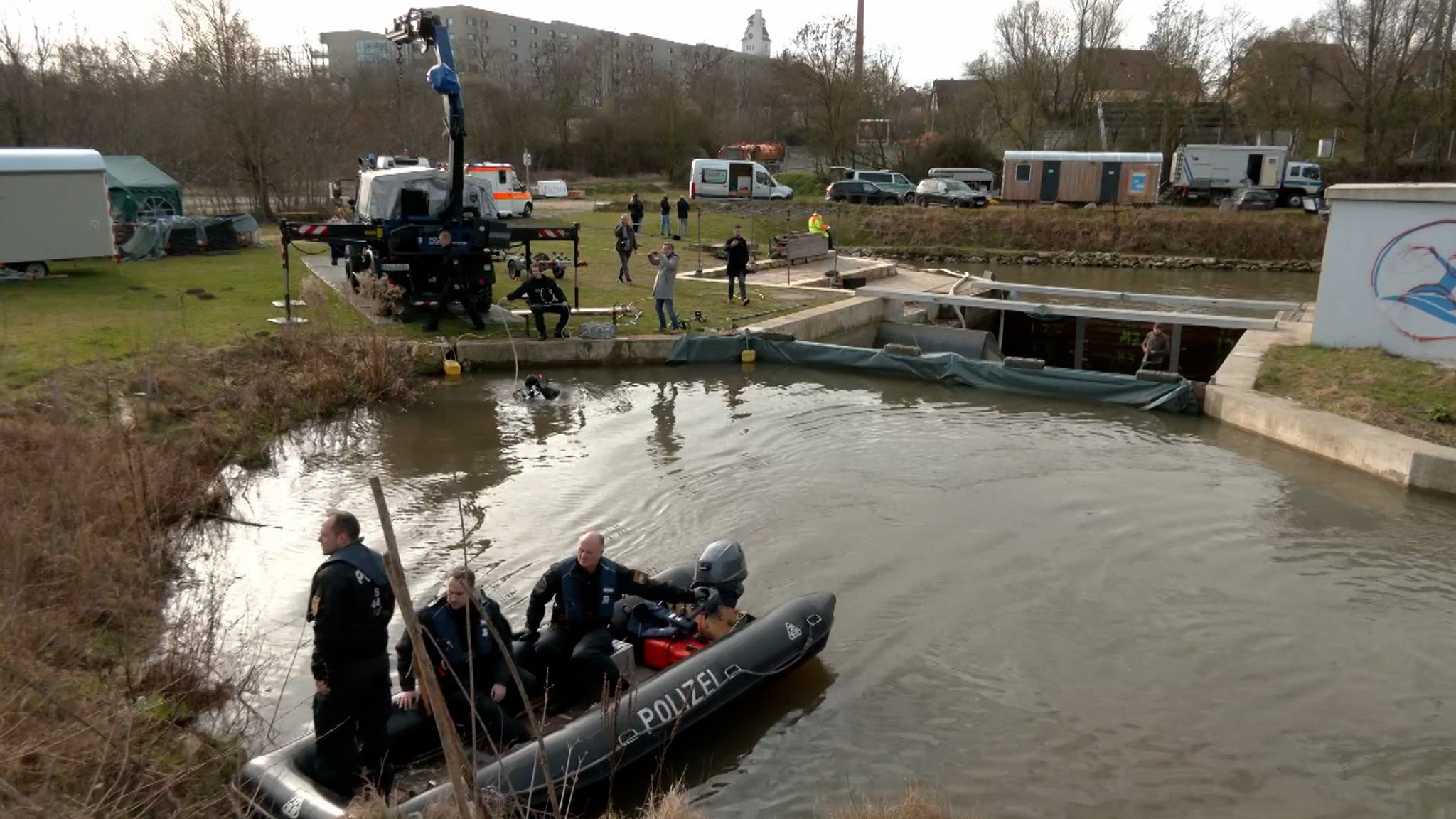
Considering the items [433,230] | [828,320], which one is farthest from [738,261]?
[433,230]

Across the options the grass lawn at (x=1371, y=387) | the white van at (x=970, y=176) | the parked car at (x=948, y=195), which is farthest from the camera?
the white van at (x=970, y=176)

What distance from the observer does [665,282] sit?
54.6 ft

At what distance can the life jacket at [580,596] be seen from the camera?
6336 millimetres

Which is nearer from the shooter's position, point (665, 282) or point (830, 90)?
point (665, 282)

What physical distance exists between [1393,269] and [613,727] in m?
14.3

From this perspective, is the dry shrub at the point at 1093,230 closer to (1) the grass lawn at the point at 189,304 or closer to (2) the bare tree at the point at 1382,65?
(2) the bare tree at the point at 1382,65

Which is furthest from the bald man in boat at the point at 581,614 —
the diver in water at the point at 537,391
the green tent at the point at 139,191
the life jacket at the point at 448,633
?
the green tent at the point at 139,191

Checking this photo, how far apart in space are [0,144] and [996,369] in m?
26.8

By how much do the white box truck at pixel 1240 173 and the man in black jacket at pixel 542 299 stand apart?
3182 centimetres

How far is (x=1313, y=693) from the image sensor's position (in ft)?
23.2

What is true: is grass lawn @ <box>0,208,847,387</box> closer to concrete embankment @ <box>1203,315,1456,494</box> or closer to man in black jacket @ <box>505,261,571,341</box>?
man in black jacket @ <box>505,261,571,341</box>

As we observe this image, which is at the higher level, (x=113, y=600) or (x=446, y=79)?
(x=446, y=79)

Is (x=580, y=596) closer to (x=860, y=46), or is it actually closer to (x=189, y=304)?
(x=189, y=304)

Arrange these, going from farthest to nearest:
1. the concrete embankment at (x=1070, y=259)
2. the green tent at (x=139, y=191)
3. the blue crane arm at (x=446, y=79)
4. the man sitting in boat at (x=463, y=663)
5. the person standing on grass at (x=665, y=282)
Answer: the concrete embankment at (x=1070, y=259) → the green tent at (x=139, y=191) → the person standing on grass at (x=665, y=282) → the blue crane arm at (x=446, y=79) → the man sitting in boat at (x=463, y=663)
